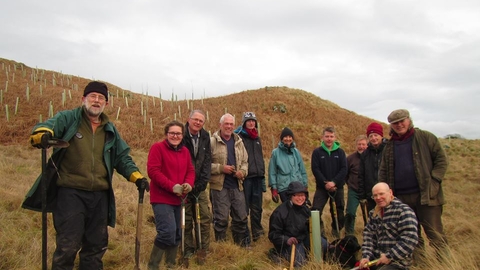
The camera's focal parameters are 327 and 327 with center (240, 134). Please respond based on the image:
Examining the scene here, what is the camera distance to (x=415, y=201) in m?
4.01

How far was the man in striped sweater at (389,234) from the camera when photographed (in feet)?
11.1

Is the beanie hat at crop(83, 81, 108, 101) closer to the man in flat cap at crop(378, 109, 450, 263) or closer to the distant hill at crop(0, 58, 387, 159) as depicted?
the man in flat cap at crop(378, 109, 450, 263)

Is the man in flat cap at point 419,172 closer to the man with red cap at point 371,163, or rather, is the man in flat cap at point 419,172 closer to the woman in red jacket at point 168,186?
the man with red cap at point 371,163

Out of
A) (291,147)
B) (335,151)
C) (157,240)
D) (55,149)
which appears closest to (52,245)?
(157,240)

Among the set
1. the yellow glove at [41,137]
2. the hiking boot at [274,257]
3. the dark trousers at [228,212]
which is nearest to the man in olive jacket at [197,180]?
the dark trousers at [228,212]

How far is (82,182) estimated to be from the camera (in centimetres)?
320

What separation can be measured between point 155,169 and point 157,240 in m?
0.84

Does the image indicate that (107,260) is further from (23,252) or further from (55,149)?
(55,149)

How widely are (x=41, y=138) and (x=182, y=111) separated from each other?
20175 mm

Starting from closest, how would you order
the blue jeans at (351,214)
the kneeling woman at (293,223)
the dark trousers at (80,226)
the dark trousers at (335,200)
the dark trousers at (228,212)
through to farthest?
the dark trousers at (80,226), the kneeling woman at (293,223), the dark trousers at (228,212), the dark trousers at (335,200), the blue jeans at (351,214)

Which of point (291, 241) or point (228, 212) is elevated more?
point (228, 212)

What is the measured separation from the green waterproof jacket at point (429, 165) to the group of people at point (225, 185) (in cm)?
1

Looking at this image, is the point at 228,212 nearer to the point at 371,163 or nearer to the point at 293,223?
the point at 293,223

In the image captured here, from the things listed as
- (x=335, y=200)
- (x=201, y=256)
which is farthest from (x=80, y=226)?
(x=335, y=200)
